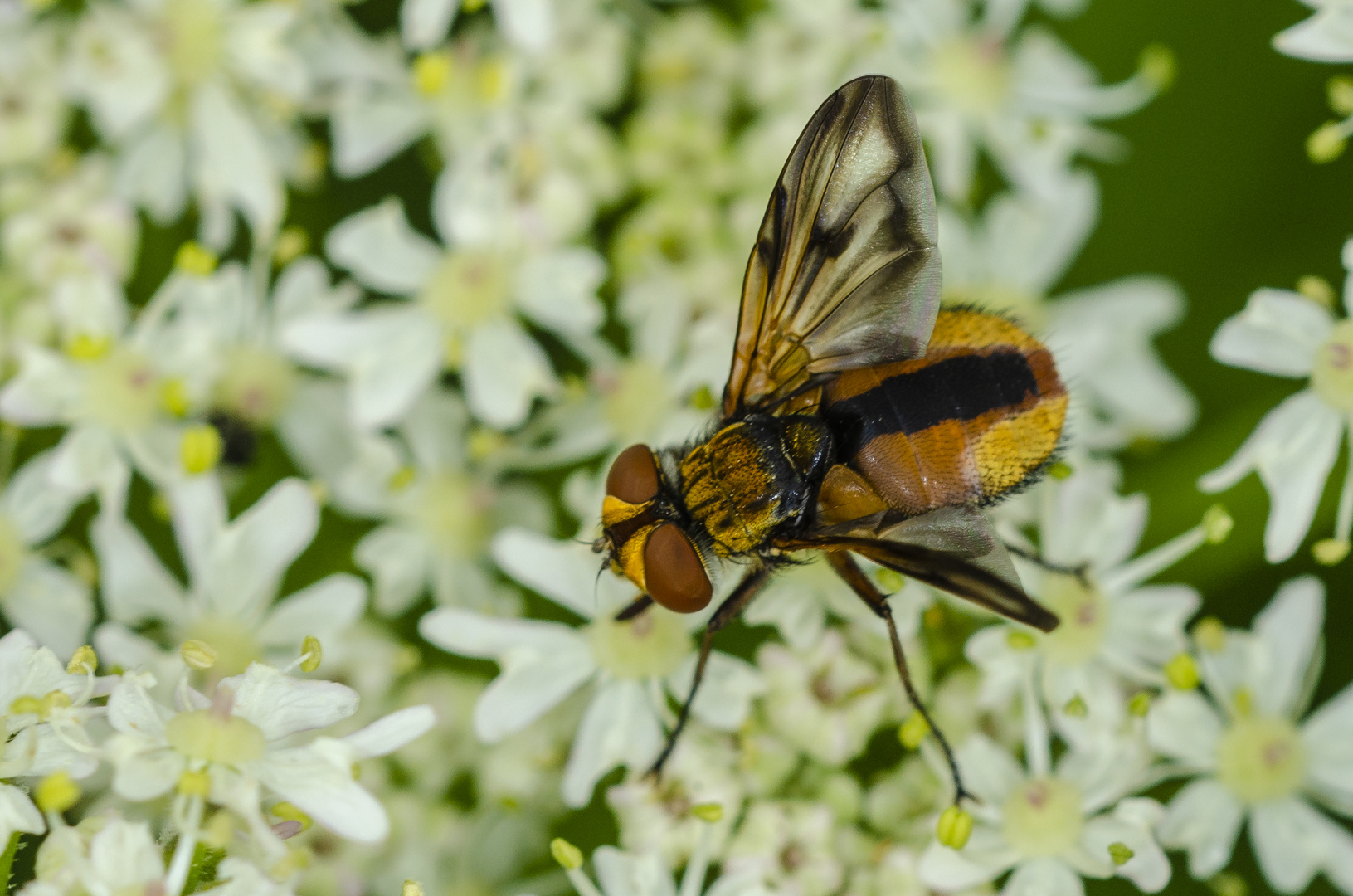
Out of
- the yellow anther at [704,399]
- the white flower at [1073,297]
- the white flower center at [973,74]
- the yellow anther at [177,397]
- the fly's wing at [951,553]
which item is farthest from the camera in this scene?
the white flower center at [973,74]

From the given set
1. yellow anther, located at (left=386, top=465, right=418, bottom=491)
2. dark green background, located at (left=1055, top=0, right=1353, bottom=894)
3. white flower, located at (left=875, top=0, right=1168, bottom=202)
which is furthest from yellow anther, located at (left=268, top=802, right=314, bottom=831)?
white flower, located at (left=875, top=0, right=1168, bottom=202)

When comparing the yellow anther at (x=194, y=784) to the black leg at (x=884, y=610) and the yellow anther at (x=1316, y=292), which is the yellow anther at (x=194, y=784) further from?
the yellow anther at (x=1316, y=292)

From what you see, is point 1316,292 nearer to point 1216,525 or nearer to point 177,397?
point 1216,525

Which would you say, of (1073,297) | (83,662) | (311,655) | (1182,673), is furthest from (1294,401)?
(83,662)

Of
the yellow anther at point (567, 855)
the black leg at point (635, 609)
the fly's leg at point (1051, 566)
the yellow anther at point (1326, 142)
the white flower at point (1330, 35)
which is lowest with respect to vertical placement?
the yellow anther at point (567, 855)

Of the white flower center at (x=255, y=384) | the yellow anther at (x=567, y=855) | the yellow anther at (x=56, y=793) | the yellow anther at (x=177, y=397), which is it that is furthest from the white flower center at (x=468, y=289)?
the yellow anther at (x=56, y=793)
